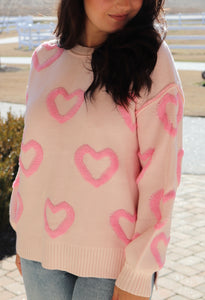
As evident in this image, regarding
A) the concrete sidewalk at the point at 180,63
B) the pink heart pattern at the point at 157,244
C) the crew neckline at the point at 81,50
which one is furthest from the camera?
the concrete sidewalk at the point at 180,63

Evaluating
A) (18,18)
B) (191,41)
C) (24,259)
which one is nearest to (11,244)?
(24,259)

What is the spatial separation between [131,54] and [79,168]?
38cm

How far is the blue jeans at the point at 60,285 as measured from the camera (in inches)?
69.9

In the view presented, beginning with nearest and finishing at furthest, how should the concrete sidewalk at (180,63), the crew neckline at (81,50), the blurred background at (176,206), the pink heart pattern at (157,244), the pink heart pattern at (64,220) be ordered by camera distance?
the pink heart pattern at (157,244), the pink heart pattern at (64,220), the crew neckline at (81,50), the blurred background at (176,206), the concrete sidewalk at (180,63)

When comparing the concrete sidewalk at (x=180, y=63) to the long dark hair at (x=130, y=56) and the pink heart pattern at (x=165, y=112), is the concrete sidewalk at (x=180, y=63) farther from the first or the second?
the pink heart pattern at (x=165, y=112)

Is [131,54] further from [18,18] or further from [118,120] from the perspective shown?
[18,18]

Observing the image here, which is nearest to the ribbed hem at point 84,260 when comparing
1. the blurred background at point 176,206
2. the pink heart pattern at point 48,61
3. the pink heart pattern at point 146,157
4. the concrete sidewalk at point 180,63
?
the pink heart pattern at point 146,157

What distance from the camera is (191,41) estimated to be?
24844 millimetres

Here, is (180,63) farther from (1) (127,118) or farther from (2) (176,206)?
(1) (127,118)

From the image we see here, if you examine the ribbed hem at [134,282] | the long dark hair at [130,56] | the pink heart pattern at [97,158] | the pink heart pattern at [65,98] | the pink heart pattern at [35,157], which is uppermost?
the long dark hair at [130,56]

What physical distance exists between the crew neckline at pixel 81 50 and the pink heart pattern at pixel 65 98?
148 millimetres

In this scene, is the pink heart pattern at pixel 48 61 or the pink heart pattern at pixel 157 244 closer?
the pink heart pattern at pixel 157 244

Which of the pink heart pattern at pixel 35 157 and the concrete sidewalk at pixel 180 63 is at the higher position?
the pink heart pattern at pixel 35 157

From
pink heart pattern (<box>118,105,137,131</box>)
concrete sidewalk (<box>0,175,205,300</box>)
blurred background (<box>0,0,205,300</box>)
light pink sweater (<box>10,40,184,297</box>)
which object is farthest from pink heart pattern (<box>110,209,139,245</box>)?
concrete sidewalk (<box>0,175,205,300</box>)
